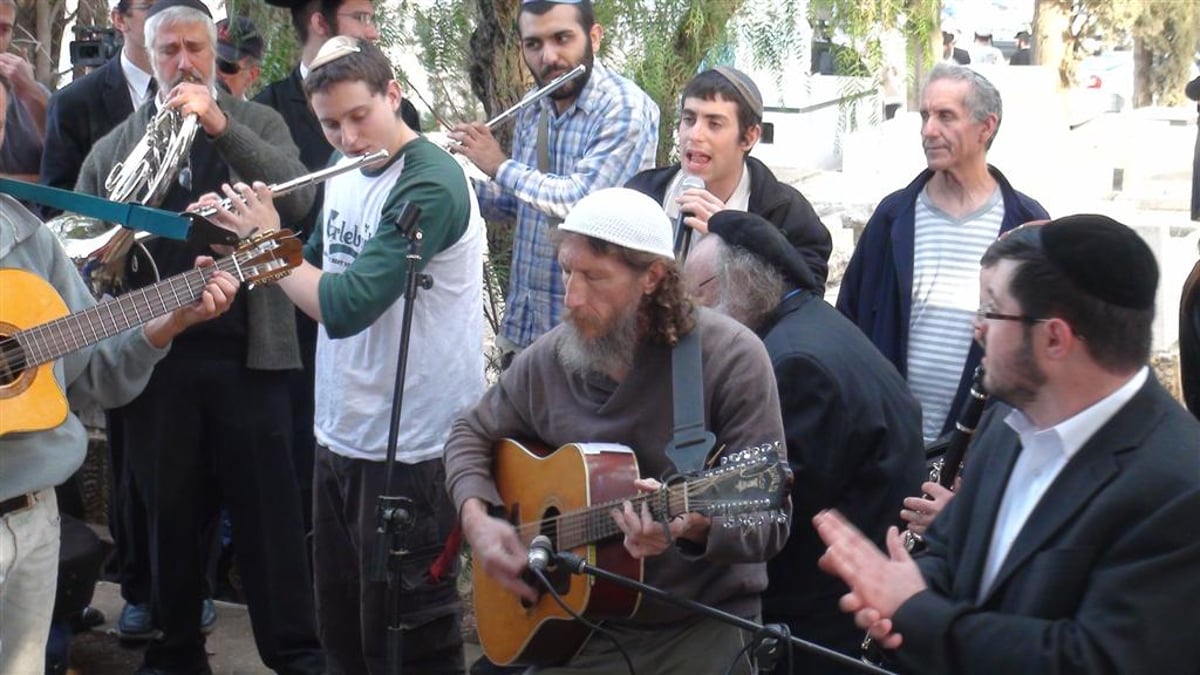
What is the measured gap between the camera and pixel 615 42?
579 cm

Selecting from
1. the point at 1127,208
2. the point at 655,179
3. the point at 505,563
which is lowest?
the point at 1127,208

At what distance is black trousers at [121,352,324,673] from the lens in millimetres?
4930

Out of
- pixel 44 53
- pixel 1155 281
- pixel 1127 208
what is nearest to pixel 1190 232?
pixel 1127 208

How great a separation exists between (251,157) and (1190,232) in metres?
8.10

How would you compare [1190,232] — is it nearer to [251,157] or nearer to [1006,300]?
[251,157]

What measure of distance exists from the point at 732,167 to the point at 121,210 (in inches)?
70.6

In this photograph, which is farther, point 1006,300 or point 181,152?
point 181,152

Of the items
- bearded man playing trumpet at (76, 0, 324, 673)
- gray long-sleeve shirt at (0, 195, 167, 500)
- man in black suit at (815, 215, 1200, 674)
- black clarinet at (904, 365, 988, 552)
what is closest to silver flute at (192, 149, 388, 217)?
gray long-sleeve shirt at (0, 195, 167, 500)

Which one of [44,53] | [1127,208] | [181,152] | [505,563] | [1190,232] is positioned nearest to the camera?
[505,563]

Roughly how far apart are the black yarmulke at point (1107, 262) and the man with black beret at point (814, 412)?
1.13m

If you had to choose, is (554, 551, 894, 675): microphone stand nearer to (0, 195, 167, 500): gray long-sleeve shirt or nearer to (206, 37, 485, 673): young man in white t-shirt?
(206, 37, 485, 673): young man in white t-shirt

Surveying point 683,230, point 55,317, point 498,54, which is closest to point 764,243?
point 683,230

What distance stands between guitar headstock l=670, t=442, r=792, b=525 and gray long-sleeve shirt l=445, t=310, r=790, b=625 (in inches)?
2.3

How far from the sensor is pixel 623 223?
11.3 feet
